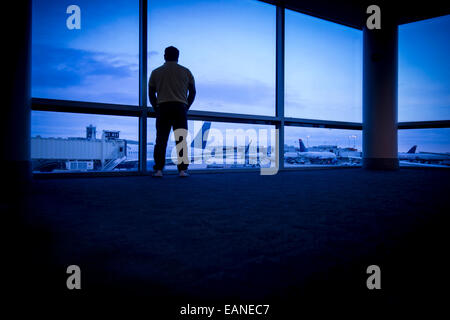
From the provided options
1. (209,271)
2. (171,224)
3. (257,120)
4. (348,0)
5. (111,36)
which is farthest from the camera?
(348,0)

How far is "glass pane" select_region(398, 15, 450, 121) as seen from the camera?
4863mm

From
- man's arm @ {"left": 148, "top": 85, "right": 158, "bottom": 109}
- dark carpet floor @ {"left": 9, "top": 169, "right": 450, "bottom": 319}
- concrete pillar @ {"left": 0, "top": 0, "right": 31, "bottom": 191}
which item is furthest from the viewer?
man's arm @ {"left": 148, "top": 85, "right": 158, "bottom": 109}

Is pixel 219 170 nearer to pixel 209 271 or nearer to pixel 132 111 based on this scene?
pixel 132 111

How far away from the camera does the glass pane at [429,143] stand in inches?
187

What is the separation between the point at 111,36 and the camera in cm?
323

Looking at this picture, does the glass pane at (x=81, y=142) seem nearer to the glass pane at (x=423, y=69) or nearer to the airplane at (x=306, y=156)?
A: the airplane at (x=306, y=156)

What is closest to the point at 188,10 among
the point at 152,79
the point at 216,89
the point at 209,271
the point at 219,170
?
the point at 216,89

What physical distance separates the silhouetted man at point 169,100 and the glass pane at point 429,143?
4230 mm

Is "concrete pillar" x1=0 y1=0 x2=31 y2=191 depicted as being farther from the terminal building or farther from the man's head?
the man's head

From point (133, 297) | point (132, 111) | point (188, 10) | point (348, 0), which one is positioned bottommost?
point (133, 297)

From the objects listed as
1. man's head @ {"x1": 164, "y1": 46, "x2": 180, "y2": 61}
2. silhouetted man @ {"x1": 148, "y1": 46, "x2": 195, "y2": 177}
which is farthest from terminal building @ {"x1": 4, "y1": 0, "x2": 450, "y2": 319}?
man's head @ {"x1": 164, "y1": 46, "x2": 180, "y2": 61}

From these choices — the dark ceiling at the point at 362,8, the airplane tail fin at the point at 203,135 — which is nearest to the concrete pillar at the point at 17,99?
the airplane tail fin at the point at 203,135

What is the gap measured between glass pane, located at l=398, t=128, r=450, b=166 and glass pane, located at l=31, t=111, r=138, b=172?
15.8 feet

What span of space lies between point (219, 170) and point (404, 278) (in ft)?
11.2
